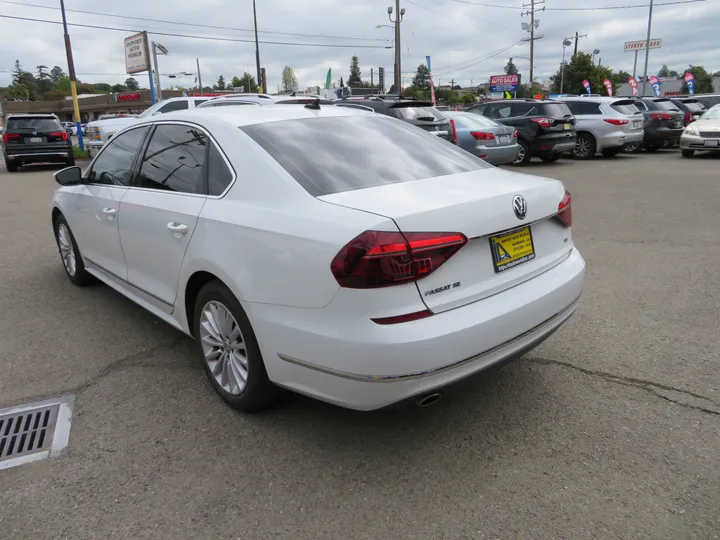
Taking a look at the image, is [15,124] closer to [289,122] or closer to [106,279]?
[106,279]

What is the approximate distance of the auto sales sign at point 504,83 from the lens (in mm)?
58600

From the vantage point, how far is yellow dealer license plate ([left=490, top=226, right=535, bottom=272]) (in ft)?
8.50

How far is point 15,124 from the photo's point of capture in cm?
1714

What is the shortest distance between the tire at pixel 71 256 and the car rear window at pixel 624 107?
14902mm

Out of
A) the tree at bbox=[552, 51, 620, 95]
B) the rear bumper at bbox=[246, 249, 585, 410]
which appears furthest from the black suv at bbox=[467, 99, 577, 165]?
the tree at bbox=[552, 51, 620, 95]

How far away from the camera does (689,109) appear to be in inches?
834

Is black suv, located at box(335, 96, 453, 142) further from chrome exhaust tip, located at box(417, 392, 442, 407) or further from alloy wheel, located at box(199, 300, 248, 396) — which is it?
chrome exhaust tip, located at box(417, 392, 442, 407)

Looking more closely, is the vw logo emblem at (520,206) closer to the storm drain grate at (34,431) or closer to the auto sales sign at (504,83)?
the storm drain grate at (34,431)

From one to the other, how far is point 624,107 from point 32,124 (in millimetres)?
17524

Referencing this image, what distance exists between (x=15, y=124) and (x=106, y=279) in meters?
15.9

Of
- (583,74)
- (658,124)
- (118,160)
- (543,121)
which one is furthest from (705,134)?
(583,74)

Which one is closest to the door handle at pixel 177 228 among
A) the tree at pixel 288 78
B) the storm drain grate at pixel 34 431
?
the storm drain grate at pixel 34 431

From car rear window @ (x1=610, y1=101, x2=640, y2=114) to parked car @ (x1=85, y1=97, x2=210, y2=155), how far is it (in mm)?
11086

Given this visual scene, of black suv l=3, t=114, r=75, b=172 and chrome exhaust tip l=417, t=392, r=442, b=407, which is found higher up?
black suv l=3, t=114, r=75, b=172
